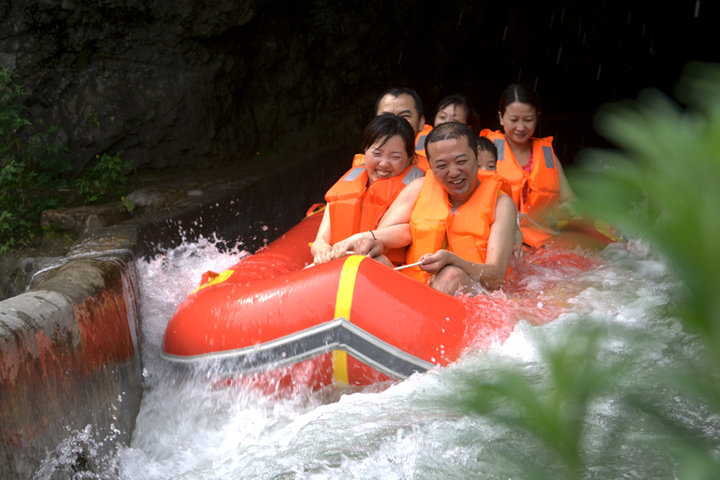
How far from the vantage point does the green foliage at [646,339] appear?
1.09 feet

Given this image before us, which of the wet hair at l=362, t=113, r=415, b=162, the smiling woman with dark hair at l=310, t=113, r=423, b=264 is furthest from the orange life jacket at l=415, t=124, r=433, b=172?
the wet hair at l=362, t=113, r=415, b=162

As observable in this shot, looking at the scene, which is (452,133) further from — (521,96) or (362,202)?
(521,96)

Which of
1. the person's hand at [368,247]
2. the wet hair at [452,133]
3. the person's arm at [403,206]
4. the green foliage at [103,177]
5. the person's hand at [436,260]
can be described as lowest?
the green foliage at [103,177]

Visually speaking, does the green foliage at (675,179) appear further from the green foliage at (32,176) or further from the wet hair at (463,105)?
the green foliage at (32,176)

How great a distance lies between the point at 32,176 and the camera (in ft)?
15.2

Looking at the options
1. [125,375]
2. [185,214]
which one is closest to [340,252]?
[125,375]

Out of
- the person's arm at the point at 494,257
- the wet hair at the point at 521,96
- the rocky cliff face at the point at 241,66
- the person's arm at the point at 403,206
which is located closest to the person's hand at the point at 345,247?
the person's arm at the point at 403,206

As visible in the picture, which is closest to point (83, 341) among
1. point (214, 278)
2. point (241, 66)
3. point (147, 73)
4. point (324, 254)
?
point (214, 278)

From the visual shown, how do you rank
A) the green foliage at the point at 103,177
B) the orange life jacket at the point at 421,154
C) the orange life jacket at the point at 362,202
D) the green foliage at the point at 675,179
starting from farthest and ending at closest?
the green foliage at the point at 103,177, the orange life jacket at the point at 421,154, the orange life jacket at the point at 362,202, the green foliage at the point at 675,179

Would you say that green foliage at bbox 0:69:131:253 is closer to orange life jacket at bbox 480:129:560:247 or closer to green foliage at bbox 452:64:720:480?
orange life jacket at bbox 480:129:560:247

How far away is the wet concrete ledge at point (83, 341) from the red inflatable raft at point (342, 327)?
1.25 ft

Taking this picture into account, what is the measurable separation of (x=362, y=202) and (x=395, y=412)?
1682 millimetres

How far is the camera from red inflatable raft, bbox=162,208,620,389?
2.59m

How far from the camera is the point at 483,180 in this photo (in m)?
3.12
